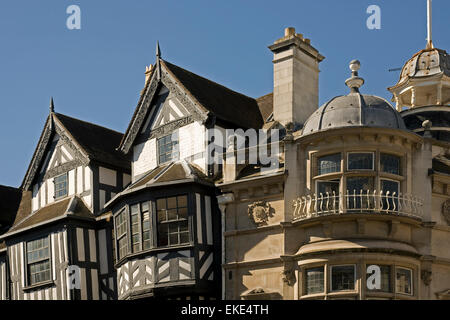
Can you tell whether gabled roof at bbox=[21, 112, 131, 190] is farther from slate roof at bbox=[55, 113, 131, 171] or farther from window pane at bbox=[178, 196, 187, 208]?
window pane at bbox=[178, 196, 187, 208]

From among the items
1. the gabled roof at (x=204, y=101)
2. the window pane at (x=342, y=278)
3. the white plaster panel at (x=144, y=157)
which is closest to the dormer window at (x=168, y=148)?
the white plaster panel at (x=144, y=157)

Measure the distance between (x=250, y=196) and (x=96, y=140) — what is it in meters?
8.71

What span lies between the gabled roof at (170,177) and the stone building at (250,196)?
68 millimetres

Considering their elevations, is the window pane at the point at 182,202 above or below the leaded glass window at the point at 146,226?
above

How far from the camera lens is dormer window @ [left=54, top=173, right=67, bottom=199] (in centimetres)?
3659

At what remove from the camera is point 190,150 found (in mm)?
32906

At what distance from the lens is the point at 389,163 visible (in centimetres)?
2903

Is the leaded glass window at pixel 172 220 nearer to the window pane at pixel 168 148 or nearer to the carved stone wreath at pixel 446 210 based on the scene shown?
the window pane at pixel 168 148

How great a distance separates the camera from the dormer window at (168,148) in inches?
1316

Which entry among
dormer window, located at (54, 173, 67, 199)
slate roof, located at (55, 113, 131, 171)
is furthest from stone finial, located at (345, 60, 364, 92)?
dormer window, located at (54, 173, 67, 199)

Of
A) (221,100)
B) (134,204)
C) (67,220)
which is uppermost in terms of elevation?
(221,100)

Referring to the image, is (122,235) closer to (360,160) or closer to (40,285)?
(40,285)

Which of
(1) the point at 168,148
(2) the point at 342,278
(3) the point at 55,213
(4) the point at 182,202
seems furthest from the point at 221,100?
(2) the point at 342,278
